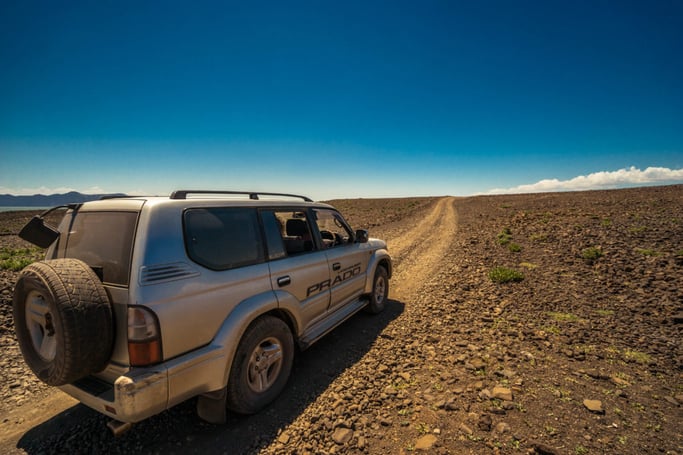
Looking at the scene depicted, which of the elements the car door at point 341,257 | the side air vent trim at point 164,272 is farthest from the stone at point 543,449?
the side air vent trim at point 164,272

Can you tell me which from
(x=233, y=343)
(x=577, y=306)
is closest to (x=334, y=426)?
(x=233, y=343)

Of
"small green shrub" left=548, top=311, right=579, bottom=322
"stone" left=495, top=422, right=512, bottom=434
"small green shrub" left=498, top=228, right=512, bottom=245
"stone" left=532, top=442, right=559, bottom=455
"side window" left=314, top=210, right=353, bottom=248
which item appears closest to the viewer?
"stone" left=532, top=442, right=559, bottom=455

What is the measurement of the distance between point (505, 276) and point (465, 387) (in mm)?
4310

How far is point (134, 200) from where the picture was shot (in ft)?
8.50

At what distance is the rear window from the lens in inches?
91.8

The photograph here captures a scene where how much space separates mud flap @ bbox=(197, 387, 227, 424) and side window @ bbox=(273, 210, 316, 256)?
5.44ft

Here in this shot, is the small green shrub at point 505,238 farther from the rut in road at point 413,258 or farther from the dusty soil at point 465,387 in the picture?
the dusty soil at point 465,387

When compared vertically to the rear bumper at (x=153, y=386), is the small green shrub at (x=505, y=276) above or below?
below

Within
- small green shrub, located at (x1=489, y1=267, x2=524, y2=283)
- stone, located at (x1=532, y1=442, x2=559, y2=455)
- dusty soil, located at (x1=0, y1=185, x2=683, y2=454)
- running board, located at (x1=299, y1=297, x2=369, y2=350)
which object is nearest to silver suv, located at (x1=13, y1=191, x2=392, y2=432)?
running board, located at (x1=299, y1=297, x2=369, y2=350)

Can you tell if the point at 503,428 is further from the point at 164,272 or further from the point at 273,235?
the point at 164,272

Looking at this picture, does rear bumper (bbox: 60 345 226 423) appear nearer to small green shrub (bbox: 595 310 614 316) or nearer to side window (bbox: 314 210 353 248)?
side window (bbox: 314 210 353 248)

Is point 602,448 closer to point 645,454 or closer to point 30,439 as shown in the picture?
point 645,454

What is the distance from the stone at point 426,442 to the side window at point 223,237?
2.26 meters

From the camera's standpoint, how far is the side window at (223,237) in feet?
8.46
